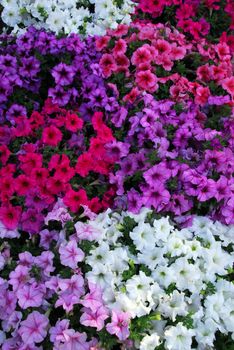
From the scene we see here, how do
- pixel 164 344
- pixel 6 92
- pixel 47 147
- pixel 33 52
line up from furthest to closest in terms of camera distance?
1. pixel 33 52
2. pixel 6 92
3. pixel 47 147
4. pixel 164 344

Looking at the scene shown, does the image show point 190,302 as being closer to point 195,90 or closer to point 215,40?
point 195,90

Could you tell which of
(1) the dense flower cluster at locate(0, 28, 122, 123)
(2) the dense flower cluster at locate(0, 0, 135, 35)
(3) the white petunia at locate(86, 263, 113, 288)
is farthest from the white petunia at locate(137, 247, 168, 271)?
(2) the dense flower cluster at locate(0, 0, 135, 35)

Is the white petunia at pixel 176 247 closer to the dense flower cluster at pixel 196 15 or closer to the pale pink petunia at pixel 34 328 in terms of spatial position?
the pale pink petunia at pixel 34 328

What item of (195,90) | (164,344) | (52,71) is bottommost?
(164,344)

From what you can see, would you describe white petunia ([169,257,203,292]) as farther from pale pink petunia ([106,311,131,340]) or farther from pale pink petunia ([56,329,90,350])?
pale pink petunia ([56,329,90,350])

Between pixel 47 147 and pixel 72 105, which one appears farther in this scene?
pixel 72 105

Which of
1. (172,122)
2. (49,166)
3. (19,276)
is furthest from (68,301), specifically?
(172,122)

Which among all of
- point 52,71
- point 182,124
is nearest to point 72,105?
point 52,71

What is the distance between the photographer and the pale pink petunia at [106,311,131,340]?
2.72 meters

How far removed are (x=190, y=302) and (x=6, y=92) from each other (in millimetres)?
1937

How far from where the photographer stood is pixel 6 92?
3939 mm

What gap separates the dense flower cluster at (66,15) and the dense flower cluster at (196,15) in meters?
0.21

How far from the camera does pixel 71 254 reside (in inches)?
118

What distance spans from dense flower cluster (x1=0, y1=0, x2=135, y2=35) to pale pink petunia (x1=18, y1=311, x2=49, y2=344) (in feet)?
8.30
